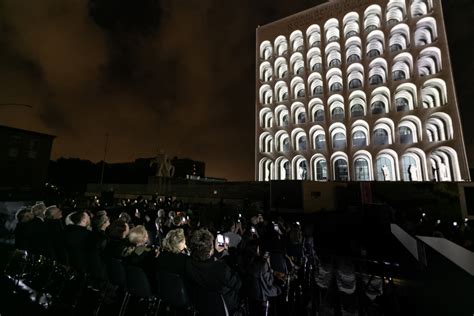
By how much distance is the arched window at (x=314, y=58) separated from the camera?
34.1 m

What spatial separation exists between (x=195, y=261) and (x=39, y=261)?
5945mm

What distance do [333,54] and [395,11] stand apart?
8763 mm

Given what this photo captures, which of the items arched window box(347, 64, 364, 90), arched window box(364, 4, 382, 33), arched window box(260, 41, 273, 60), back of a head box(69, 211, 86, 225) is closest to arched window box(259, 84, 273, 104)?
arched window box(260, 41, 273, 60)

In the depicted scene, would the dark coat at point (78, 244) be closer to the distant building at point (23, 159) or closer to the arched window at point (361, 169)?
the arched window at point (361, 169)

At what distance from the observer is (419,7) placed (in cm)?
2972

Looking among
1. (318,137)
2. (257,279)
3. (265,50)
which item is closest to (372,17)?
(265,50)

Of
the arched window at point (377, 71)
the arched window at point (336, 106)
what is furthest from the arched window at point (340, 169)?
the arched window at point (377, 71)

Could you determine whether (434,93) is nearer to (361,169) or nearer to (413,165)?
(413,165)

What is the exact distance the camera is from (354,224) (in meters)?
17.2

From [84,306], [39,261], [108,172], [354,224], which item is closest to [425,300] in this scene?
[84,306]

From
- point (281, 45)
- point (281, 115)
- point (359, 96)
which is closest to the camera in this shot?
point (359, 96)

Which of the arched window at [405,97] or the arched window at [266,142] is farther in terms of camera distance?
the arched window at [266,142]

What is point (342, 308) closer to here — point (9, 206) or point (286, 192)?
point (9, 206)

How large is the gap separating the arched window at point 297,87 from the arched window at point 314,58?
261cm
